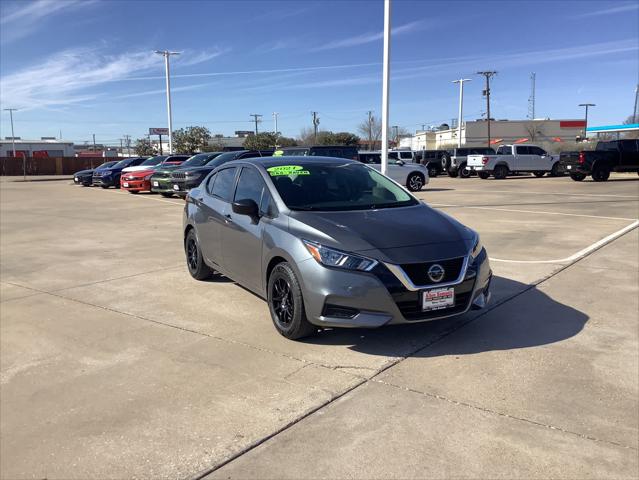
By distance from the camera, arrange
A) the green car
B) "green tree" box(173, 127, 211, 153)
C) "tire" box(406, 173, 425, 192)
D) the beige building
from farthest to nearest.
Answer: the beige building
"green tree" box(173, 127, 211, 153)
"tire" box(406, 173, 425, 192)
the green car

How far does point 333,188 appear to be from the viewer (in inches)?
211

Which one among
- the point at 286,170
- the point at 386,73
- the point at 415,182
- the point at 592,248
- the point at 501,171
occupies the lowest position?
the point at 592,248

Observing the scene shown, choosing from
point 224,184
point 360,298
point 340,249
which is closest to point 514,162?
point 224,184

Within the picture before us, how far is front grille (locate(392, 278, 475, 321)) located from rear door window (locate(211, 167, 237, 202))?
8.49 feet

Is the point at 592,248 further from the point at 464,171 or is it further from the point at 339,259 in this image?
the point at 464,171

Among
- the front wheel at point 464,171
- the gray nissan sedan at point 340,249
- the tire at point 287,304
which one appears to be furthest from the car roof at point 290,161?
the front wheel at point 464,171

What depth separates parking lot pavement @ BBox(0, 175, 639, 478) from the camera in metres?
2.93

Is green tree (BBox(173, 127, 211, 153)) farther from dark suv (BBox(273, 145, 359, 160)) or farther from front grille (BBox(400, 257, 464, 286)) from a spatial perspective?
front grille (BBox(400, 257, 464, 286))

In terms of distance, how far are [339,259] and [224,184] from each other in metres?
2.54

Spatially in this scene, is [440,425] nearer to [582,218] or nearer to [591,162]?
[582,218]

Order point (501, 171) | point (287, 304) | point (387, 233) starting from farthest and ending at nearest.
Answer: point (501, 171), point (287, 304), point (387, 233)

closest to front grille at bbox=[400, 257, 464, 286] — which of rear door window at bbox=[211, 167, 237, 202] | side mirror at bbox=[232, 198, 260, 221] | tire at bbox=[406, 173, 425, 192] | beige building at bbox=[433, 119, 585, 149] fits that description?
side mirror at bbox=[232, 198, 260, 221]

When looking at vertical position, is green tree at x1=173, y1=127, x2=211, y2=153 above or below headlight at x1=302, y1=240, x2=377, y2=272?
above

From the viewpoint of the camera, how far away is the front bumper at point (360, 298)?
4078mm
